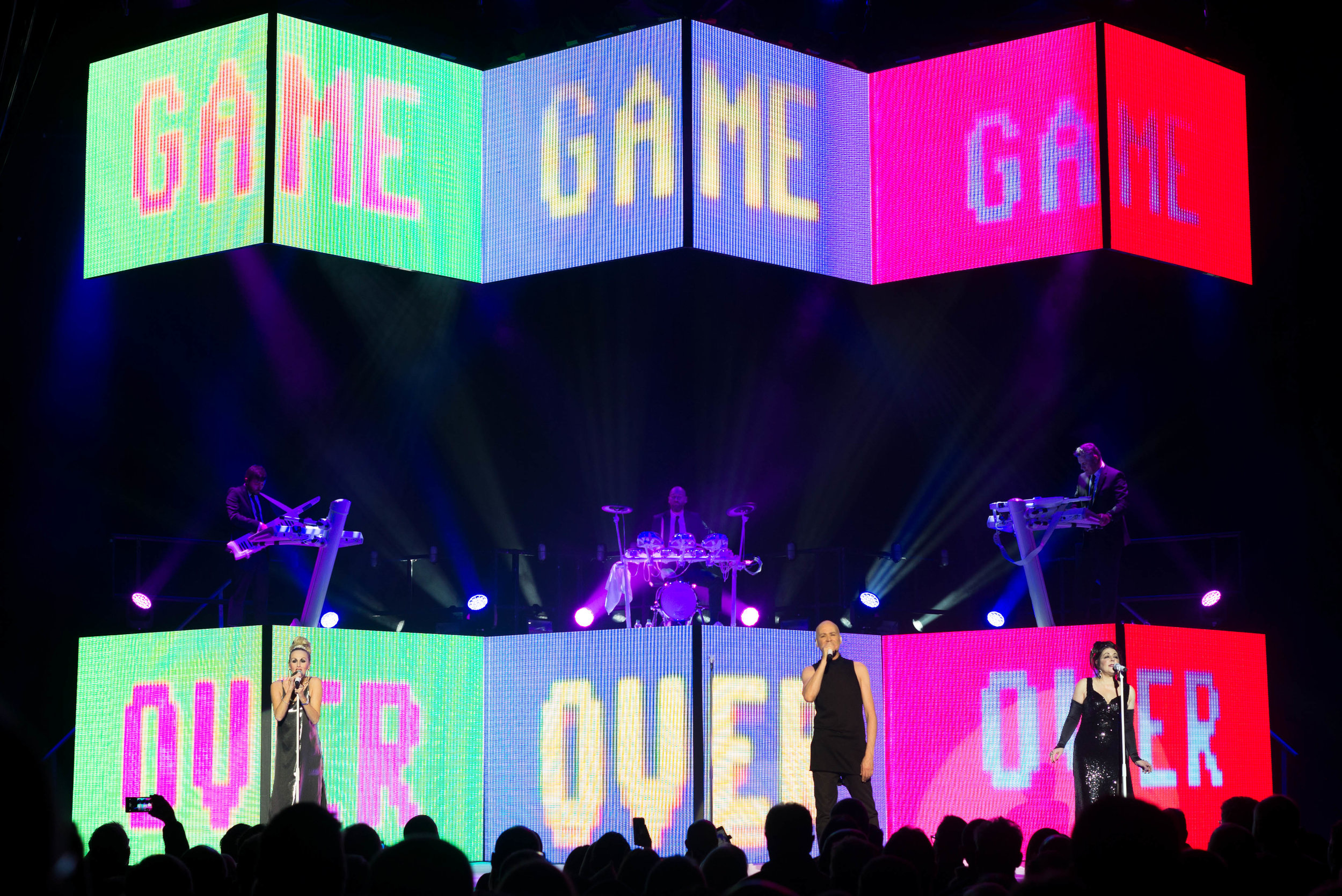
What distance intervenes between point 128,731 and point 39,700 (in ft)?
6.86

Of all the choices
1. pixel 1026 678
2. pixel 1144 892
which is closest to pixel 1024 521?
pixel 1026 678

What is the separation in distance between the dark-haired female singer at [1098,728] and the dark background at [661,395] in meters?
3.66

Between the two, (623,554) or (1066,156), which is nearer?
(1066,156)

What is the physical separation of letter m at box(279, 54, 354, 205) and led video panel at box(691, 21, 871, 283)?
8.17 feet

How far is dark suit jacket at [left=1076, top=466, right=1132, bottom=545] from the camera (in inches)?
430

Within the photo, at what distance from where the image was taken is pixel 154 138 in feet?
39.3

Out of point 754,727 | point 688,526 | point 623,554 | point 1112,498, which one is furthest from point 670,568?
point 1112,498

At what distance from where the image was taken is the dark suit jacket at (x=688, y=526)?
14250 millimetres

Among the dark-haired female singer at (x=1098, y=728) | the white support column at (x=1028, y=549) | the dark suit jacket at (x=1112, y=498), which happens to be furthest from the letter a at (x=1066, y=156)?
the dark-haired female singer at (x=1098, y=728)

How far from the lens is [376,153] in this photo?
12.0 m

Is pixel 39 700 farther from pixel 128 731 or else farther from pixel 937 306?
pixel 937 306

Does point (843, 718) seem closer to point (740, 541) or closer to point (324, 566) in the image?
point (324, 566)

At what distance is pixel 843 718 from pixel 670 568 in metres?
5.01

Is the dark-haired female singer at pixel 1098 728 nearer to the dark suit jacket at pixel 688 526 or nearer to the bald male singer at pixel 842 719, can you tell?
the bald male singer at pixel 842 719
